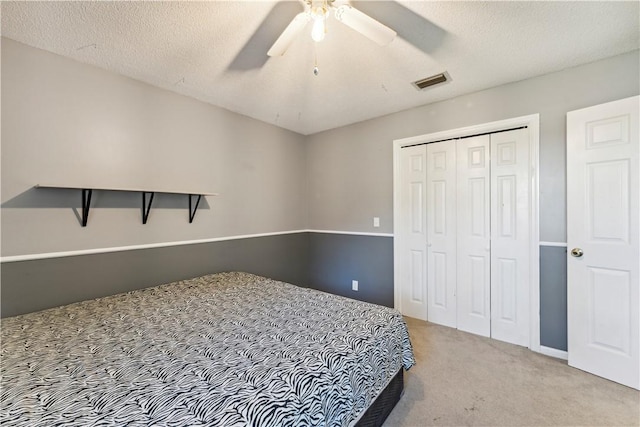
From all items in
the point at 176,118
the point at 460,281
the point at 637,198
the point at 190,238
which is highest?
the point at 176,118

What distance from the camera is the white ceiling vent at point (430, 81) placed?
233 cm

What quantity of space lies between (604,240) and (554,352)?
1024 millimetres

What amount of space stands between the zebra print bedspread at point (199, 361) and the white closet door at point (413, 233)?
4.69 ft

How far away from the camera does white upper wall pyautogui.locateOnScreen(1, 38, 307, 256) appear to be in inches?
70.2

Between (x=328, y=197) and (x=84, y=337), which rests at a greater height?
(x=328, y=197)

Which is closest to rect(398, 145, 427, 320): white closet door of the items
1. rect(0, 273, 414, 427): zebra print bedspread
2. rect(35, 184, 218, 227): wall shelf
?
rect(0, 273, 414, 427): zebra print bedspread

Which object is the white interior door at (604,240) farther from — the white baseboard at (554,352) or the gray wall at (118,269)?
the gray wall at (118,269)

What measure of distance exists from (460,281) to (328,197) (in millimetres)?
1918

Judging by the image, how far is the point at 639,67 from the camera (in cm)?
194

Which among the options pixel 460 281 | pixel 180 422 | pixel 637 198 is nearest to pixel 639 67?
pixel 637 198

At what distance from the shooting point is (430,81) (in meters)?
2.42

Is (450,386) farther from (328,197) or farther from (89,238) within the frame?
(89,238)

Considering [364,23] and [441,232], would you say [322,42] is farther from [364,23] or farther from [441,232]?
[441,232]

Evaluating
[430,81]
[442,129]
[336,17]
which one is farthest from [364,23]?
[442,129]
